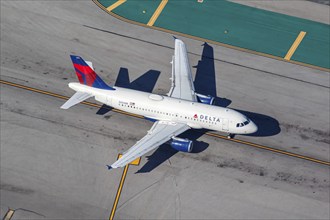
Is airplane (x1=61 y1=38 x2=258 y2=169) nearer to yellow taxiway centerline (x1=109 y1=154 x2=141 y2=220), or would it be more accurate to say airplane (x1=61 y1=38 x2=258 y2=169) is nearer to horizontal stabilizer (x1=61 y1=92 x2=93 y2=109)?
horizontal stabilizer (x1=61 y1=92 x2=93 y2=109)

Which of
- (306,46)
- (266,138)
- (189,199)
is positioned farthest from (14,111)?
(306,46)

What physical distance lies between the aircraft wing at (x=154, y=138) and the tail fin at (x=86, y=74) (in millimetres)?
8693

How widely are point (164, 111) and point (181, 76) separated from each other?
8.32m

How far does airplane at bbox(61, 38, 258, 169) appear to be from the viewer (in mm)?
57656

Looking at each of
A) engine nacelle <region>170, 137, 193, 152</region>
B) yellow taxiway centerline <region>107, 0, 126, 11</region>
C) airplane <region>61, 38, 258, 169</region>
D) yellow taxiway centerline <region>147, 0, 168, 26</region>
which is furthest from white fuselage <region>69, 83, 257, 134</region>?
yellow taxiway centerline <region>107, 0, 126, 11</region>

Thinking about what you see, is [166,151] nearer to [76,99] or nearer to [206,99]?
[206,99]

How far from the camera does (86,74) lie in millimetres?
60469

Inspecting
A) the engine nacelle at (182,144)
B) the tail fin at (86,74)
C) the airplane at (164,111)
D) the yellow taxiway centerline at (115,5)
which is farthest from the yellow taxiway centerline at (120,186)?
the yellow taxiway centerline at (115,5)

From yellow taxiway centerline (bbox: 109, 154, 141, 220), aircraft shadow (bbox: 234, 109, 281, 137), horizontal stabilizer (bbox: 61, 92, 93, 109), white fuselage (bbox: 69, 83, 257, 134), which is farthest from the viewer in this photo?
aircraft shadow (bbox: 234, 109, 281, 137)

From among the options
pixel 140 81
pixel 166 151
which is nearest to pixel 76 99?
pixel 140 81

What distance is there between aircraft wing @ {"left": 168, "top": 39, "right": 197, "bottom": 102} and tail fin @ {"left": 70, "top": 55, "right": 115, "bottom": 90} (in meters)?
9.59

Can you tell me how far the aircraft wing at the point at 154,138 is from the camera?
54.2m

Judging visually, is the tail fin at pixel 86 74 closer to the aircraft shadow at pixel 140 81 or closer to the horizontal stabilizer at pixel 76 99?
the horizontal stabilizer at pixel 76 99

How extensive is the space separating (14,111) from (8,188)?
40.0ft
